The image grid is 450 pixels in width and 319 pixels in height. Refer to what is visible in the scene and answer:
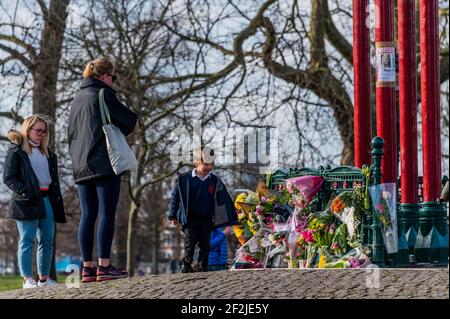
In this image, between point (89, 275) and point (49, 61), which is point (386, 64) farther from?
point (49, 61)

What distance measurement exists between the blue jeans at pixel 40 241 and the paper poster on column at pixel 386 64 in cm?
418

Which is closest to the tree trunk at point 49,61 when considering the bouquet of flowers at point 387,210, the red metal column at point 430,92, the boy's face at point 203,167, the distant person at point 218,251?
the distant person at point 218,251

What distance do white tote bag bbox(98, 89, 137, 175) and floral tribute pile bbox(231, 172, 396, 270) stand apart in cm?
184

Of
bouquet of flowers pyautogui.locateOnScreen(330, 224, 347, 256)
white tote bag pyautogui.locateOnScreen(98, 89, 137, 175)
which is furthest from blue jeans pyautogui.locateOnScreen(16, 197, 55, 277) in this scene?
bouquet of flowers pyautogui.locateOnScreen(330, 224, 347, 256)

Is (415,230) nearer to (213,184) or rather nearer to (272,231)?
(272,231)

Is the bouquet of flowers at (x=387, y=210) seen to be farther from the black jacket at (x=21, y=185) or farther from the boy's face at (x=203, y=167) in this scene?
the black jacket at (x=21, y=185)

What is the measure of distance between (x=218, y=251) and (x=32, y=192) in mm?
2777

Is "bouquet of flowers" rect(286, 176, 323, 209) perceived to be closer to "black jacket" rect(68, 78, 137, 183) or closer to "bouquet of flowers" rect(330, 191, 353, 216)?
"bouquet of flowers" rect(330, 191, 353, 216)

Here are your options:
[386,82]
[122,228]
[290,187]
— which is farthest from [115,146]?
[122,228]

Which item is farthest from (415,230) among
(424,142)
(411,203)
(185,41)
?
(185,41)

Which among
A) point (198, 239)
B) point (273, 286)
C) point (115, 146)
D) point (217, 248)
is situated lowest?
point (273, 286)

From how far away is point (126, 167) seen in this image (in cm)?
876

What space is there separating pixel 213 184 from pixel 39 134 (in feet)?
5.48

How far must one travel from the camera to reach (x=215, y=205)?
31.3ft
